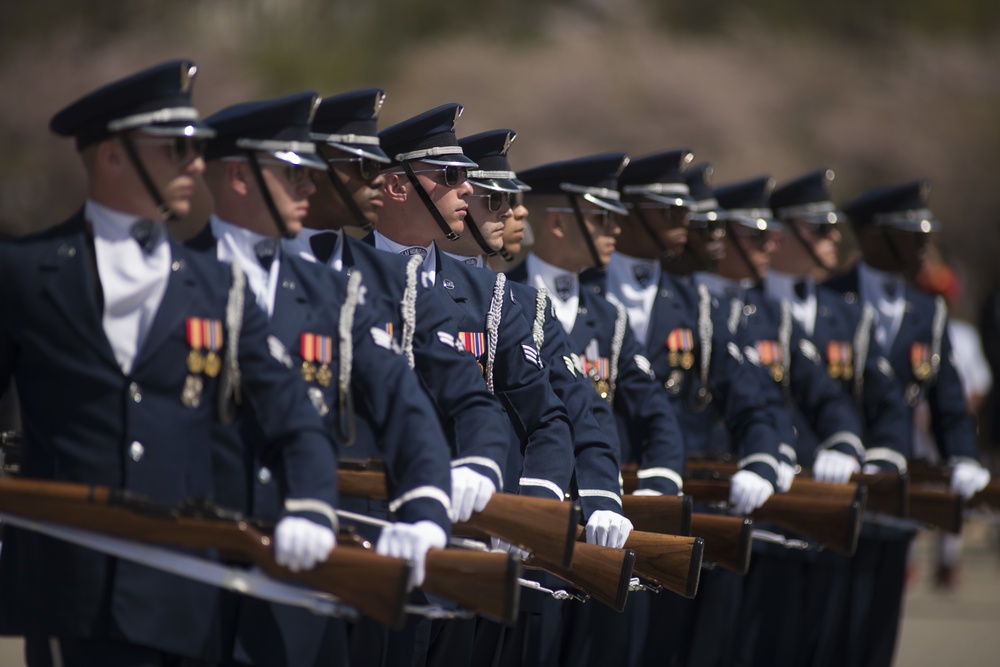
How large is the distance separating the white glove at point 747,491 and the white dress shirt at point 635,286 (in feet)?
2.40

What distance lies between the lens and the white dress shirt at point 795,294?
960 cm

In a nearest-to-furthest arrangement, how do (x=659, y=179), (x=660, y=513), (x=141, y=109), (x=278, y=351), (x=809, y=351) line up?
(x=141, y=109)
(x=278, y=351)
(x=660, y=513)
(x=659, y=179)
(x=809, y=351)

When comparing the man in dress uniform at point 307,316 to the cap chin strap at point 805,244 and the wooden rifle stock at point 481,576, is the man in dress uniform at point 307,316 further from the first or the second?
the cap chin strap at point 805,244

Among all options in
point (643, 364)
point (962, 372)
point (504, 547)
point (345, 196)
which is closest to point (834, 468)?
point (643, 364)

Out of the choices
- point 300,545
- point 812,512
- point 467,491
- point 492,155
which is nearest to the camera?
point 300,545

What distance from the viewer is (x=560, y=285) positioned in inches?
292

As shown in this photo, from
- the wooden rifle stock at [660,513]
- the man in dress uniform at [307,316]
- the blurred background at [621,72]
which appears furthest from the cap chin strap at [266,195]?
the blurred background at [621,72]

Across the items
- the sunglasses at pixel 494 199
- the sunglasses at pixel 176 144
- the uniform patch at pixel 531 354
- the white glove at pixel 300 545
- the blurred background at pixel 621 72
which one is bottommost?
the white glove at pixel 300 545

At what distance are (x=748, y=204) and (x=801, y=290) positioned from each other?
722 mm

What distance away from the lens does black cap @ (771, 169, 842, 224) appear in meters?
9.80

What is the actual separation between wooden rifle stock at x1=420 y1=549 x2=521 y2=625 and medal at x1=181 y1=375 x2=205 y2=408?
71 centimetres

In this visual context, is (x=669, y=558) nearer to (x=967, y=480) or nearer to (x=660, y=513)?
(x=660, y=513)

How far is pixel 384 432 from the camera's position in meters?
4.91

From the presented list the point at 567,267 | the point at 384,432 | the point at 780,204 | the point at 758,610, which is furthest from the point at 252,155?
the point at 780,204
